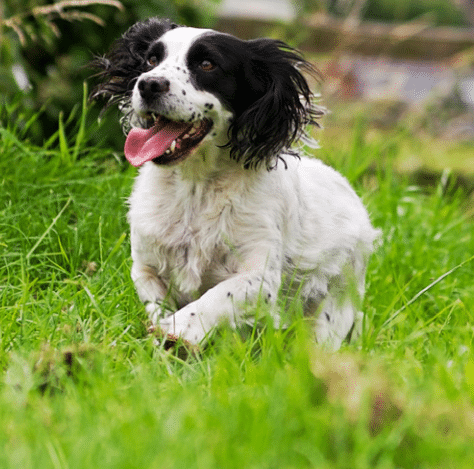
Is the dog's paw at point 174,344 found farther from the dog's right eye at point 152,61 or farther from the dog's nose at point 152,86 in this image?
the dog's right eye at point 152,61

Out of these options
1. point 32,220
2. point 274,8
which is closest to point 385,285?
point 32,220

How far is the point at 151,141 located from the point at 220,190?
333mm

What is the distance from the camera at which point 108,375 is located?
6.91 feet

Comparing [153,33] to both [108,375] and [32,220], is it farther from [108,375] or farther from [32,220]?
[108,375]

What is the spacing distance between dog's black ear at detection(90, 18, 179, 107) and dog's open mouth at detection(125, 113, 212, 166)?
45 centimetres

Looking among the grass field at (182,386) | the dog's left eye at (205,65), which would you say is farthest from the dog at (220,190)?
the grass field at (182,386)

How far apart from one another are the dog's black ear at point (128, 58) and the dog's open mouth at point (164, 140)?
0.45 m

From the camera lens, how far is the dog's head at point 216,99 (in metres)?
2.67

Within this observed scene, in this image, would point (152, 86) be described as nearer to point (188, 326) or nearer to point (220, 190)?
point (220, 190)

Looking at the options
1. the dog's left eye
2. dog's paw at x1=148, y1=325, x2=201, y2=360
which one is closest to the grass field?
dog's paw at x1=148, y1=325, x2=201, y2=360

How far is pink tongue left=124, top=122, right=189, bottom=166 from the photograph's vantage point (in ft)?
8.77

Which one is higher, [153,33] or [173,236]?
[153,33]

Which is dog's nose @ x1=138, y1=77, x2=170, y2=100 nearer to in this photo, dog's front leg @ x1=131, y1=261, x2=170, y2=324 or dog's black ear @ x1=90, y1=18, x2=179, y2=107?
dog's black ear @ x1=90, y1=18, x2=179, y2=107

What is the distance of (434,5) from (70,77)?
14.5 m
